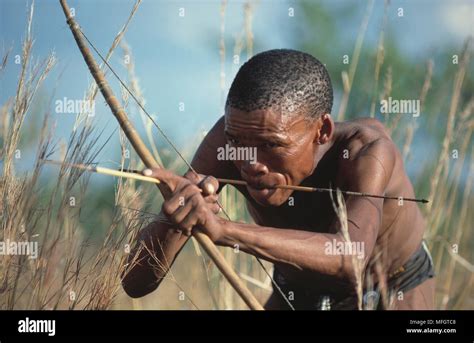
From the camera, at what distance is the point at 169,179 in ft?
9.42

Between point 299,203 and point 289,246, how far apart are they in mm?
1010

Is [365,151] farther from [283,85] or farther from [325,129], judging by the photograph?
[283,85]

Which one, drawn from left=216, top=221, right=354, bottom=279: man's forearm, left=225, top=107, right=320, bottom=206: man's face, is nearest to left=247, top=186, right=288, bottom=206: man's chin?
left=225, top=107, right=320, bottom=206: man's face

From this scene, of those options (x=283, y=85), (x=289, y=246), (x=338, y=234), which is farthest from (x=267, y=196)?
(x=289, y=246)

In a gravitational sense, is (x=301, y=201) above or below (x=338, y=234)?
above

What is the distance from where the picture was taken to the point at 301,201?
4.05 metres

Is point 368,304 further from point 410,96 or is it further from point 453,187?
point 410,96
